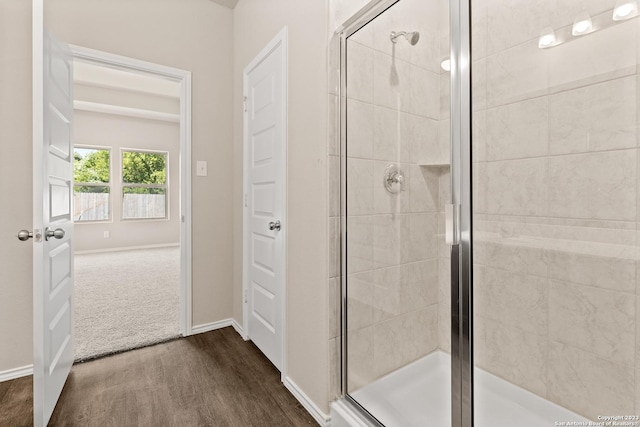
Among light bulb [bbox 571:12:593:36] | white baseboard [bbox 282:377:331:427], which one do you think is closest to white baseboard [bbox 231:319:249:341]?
white baseboard [bbox 282:377:331:427]

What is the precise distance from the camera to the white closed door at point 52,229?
1410 mm

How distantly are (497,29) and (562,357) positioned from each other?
1338mm

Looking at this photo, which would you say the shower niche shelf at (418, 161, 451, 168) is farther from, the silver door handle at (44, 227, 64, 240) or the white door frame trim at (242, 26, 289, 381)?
the silver door handle at (44, 227, 64, 240)

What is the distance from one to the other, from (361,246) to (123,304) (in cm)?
280

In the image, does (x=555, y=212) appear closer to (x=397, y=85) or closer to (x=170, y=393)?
(x=397, y=85)

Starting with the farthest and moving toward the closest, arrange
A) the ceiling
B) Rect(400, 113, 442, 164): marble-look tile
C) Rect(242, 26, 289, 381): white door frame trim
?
1. the ceiling
2. Rect(242, 26, 289, 381): white door frame trim
3. Rect(400, 113, 442, 164): marble-look tile

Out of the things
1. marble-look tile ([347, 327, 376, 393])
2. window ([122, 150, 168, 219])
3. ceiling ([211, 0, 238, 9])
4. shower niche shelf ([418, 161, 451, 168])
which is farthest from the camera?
window ([122, 150, 168, 219])

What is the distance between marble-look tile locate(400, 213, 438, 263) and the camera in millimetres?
1411

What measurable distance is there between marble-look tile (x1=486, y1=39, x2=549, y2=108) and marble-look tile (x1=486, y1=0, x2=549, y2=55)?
0.03 meters

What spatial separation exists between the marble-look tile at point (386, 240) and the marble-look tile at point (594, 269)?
2.01ft

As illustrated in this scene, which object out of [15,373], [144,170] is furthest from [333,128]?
[144,170]

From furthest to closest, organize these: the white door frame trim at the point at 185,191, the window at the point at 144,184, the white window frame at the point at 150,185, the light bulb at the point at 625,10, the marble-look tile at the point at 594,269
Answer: the window at the point at 144,184, the white window frame at the point at 150,185, the white door frame trim at the point at 185,191, the marble-look tile at the point at 594,269, the light bulb at the point at 625,10

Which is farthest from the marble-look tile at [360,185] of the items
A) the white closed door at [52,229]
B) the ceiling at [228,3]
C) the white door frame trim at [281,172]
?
the ceiling at [228,3]

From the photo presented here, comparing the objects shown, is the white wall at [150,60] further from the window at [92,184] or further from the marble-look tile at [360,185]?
the window at [92,184]
